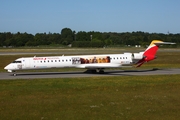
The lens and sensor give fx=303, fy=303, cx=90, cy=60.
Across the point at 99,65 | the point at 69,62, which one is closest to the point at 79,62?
the point at 69,62

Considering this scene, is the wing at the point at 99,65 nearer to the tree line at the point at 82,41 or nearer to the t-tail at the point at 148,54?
the t-tail at the point at 148,54

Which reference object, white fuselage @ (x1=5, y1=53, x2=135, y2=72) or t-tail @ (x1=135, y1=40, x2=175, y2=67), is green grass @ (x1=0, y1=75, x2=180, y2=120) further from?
t-tail @ (x1=135, y1=40, x2=175, y2=67)

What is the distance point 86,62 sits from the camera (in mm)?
35594

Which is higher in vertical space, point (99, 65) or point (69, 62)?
point (69, 62)

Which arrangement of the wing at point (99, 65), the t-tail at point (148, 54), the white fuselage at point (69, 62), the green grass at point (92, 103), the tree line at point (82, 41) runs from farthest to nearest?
the tree line at point (82, 41), the t-tail at point (148, 54), the wing at point (99, 65), the white fuselage at point (69, 62), the green grass at point (92, 103)

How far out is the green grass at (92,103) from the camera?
45.4 feet

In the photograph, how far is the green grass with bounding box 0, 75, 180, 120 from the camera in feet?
45.4

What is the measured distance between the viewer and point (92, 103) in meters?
16.7

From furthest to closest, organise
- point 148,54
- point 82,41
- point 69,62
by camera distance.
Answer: point 82,41, point 148,54, point 69,62

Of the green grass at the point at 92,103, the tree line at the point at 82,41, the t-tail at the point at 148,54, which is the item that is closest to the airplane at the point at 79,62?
the t-tail at the point at 148,54

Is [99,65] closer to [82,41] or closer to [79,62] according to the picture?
[79,62]

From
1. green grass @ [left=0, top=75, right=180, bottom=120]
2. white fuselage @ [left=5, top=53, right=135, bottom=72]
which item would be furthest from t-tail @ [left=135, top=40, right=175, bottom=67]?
green grass @ [left=0, top=75, right=180, bottom=120]

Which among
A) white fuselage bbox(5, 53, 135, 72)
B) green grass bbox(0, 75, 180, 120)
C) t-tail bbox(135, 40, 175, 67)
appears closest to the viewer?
green grass bbox(0, 75, 180, 120)

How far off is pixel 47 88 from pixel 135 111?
9595 mm
